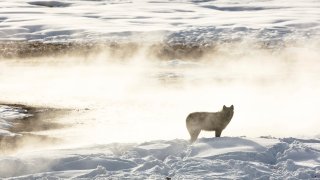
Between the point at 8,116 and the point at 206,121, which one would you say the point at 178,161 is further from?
the point at 8,116

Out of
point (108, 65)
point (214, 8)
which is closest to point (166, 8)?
point (214, 8)

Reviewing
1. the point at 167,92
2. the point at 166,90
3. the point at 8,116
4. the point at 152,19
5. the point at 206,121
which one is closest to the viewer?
the point at 206,121

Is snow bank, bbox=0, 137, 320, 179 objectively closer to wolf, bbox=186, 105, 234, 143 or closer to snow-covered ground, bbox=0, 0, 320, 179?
snow-covered ground, bbox=0, 0, 320, 179

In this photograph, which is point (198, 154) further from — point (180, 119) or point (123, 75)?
point (123, 75)

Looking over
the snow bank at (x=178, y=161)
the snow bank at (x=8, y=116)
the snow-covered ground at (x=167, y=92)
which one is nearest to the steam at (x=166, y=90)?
the snow-covered ground at (x=167, y=92)

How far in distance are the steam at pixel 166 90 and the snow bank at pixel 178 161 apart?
3568 mm

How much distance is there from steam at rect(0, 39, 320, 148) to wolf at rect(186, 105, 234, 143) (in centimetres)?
253

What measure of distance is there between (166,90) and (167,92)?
0.45 metres

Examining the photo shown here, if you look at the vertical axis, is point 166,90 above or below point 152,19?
below

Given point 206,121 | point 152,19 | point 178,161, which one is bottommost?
point 178,161

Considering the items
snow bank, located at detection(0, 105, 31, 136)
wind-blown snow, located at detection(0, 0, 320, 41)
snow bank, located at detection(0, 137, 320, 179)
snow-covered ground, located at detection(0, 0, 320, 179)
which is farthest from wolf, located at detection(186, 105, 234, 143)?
wind-blown snow, located at detection(0, 0, 320, 41)

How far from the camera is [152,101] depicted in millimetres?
22828

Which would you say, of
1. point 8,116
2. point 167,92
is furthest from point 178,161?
point 167,92

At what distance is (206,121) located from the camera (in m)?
14.3
